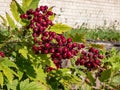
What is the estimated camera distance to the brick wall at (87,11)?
17109mm

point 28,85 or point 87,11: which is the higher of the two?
point 87,11

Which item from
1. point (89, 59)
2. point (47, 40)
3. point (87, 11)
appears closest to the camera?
point (47, 40)

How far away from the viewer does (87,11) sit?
1827 centimetres

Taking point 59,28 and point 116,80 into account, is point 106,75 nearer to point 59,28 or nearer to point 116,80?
point 116,80

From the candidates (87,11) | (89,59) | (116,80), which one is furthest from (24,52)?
(87,11)

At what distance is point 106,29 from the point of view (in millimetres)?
18719

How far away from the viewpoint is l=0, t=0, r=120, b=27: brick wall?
17109 millimetres

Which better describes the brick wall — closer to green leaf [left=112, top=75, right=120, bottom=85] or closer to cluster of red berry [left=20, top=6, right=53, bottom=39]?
green leaf [left=112, top=75, right=120, bottom=85]

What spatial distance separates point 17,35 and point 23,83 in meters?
0.28

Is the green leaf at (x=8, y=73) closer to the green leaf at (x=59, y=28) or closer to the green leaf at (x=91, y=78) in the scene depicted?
the green leaf at (x=59, y=28)

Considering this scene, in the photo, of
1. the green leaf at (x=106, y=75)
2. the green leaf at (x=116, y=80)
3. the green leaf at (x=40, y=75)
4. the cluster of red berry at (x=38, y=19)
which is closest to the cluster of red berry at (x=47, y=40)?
the cluster of red berry at (x=38, y=19)

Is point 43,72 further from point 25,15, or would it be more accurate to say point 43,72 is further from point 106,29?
point 106,29

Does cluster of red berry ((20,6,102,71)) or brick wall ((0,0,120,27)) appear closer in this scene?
cluster of red berry ((20,6,102,71))

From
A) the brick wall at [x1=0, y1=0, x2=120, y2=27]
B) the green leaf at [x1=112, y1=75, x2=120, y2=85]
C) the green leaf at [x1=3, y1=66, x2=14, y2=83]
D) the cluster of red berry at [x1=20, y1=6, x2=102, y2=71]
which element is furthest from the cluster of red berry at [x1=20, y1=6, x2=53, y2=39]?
the brick wall at [x1=0, y1=0, x2=120, y2=27]
